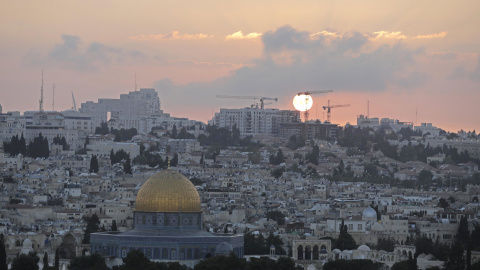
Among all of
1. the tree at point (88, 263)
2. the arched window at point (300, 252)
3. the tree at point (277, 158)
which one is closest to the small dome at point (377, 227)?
the arched window at point (300, 252)

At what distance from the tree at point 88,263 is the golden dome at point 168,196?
2.95m

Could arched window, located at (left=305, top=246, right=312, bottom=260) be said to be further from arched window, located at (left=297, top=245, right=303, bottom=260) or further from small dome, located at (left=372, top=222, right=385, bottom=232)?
small dome, located at (left=372, top=222, right=385, bottom=232)

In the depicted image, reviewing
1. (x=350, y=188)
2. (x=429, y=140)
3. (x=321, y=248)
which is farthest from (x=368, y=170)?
(x=321, y=248)

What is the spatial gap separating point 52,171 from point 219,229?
24.6 m

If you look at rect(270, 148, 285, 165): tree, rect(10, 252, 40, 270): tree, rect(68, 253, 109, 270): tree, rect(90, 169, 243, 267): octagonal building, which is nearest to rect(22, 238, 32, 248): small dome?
rect(90, 169, 243, 267): octagonal building

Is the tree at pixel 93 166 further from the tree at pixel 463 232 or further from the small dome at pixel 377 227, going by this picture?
the tree at pixel 463 232

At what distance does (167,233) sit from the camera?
5975cm

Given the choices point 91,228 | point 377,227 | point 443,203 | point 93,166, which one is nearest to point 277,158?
point 93,166

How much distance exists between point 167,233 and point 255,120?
9917 centimetres

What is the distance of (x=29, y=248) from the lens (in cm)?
6781

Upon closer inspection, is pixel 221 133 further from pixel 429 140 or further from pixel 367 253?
pixel 367 253

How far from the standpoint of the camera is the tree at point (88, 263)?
56.9 metres

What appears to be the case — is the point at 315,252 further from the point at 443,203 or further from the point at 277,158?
the point at 277,158

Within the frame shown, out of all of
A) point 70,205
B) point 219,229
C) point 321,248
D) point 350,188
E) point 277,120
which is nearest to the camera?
point 321,248
